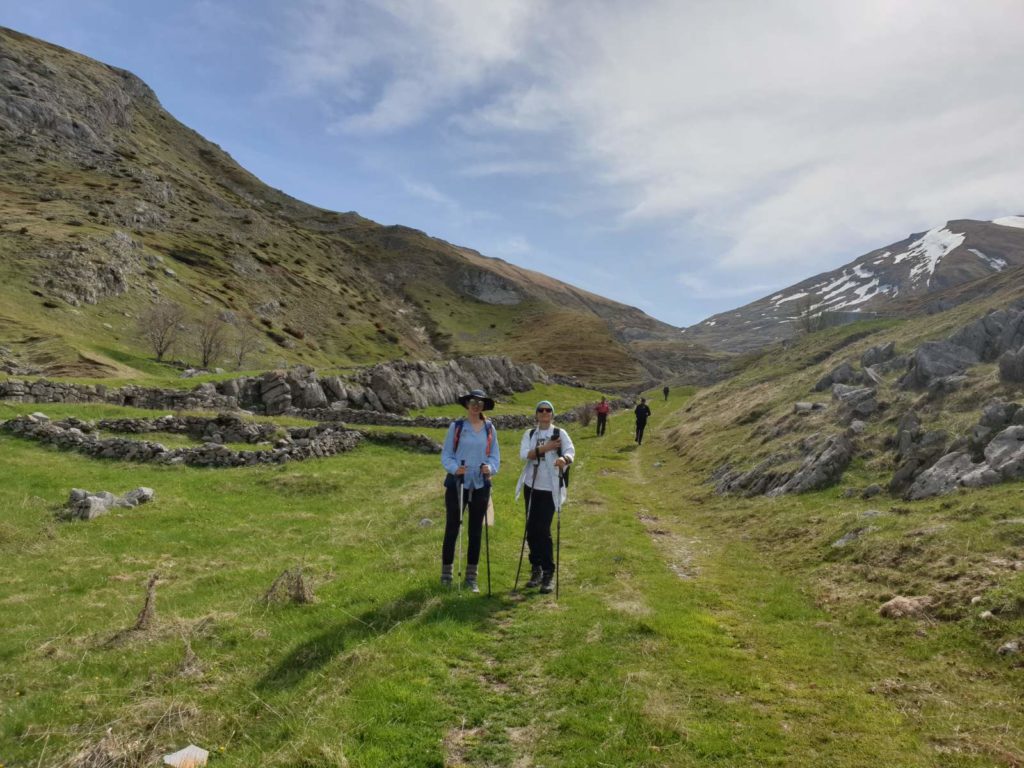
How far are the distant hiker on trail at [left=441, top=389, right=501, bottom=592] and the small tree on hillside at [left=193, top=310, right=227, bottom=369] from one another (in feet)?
155

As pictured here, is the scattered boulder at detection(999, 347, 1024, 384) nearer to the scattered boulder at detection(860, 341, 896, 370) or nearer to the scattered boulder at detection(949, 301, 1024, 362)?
the scattered boulder at detection(949, 301, 1024, 362)

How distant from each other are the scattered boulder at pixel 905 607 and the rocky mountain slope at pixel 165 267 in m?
42.5

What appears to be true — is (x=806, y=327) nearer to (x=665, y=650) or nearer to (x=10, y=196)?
(x=665, y=650)

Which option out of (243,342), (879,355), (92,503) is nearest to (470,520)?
(92,503)

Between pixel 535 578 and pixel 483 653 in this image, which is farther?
pixel 535 578

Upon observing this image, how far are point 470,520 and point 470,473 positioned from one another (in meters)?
1.05

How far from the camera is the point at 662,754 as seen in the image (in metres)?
6.31

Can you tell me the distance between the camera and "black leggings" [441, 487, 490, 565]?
11.9 m

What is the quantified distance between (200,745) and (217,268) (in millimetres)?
94243

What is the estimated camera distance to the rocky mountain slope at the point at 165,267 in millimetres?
51031

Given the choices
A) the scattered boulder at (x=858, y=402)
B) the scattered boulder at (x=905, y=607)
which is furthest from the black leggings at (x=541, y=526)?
the scattered boulder at (x=858, y=402)

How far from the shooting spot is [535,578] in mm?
12766

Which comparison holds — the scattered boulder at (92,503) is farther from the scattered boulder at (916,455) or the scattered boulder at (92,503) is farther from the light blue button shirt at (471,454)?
the scattered boulder at (916,455)

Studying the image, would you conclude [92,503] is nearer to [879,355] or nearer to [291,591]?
[291,591]
